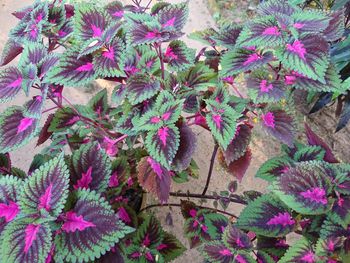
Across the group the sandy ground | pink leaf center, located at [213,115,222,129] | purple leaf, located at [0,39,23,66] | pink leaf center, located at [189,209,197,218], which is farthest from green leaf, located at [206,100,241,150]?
the sandy ground

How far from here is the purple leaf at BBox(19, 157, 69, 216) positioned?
30.7 inches

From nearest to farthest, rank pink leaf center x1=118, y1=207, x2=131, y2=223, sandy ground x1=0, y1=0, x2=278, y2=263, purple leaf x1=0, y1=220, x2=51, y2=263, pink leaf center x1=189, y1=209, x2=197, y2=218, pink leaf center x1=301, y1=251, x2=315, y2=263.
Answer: purple leaf x1=0, y1=220, x2=51, y2=263, pink leaf center x1=301, y1=251, x2=315, y2=263, pink leaf center x1=118, y1=207, x2=131, y2=223, pink leaf center x1=189, y1=209, x2=197, y2=218, sandy ground x1=0, y1=0, x2=278, y2=263

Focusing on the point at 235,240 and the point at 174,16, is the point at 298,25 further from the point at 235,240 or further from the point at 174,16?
the point at 235,240

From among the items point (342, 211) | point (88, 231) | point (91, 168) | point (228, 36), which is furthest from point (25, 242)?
point (228, 36)

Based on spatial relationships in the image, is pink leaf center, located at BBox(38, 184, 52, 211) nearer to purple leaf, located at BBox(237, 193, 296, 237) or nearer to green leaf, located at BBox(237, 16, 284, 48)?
purple leaf, located at BBox(237, 193, 296, 237)

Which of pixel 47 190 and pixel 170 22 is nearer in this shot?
pixel 47 190

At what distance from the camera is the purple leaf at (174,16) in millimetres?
1058

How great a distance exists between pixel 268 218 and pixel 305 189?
Answer: 5.1 inches

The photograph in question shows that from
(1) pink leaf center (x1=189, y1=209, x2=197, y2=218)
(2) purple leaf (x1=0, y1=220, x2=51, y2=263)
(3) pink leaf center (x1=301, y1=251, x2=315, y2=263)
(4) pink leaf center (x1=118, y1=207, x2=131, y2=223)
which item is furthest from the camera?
(1) pink leaf center (x1=189, y1=209, x2=197, y2=218)

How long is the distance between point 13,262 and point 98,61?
0.50m

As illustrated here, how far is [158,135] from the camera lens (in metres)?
0.96

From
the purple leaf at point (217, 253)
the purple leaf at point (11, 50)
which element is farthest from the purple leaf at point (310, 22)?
the purple leaf at point (11, 50)

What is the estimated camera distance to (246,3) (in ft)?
8.57

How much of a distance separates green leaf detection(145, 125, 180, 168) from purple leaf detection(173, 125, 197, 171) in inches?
1.2
